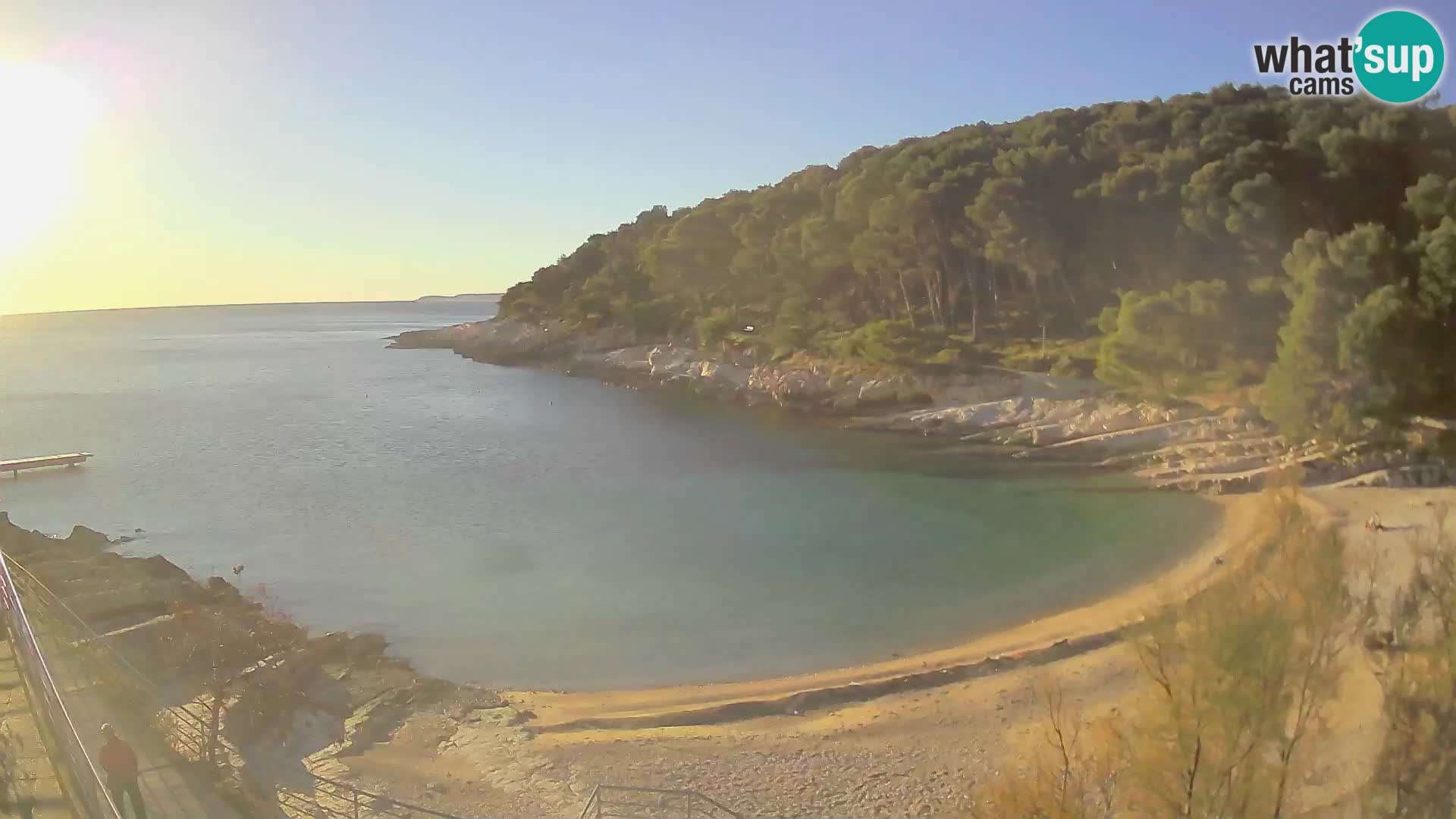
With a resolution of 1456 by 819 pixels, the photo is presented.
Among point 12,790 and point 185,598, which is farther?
point 185,598

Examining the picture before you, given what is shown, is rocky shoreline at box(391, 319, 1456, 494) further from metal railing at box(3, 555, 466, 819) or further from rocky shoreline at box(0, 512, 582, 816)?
metal railing at box(3, 555, 466, 819)

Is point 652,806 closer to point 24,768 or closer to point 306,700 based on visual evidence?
point 306,700

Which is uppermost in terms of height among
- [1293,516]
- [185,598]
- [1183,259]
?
[1183,259]

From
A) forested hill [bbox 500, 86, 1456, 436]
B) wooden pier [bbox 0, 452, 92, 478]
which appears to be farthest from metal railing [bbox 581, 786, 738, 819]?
wooden pier [bbox 0, 452, 92, 478]

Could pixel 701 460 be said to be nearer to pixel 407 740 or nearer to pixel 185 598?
pixel 185 598

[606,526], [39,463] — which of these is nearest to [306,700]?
[606,526]

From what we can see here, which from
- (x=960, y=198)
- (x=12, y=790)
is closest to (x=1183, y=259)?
(x=960, y=198)
